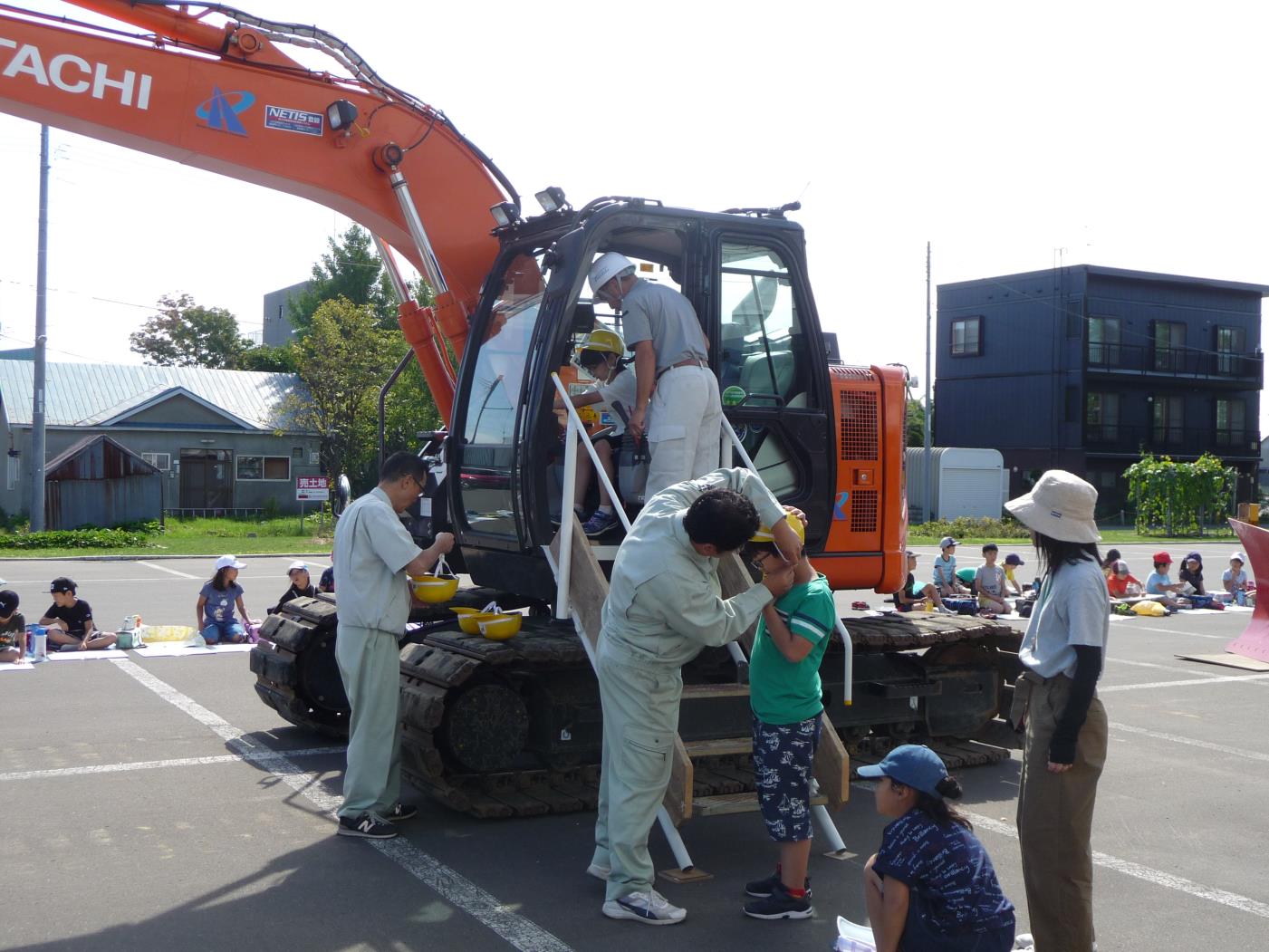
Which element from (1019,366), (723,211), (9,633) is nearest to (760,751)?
(723,211)

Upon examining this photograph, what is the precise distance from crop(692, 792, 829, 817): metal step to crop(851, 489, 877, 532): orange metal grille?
258 cm

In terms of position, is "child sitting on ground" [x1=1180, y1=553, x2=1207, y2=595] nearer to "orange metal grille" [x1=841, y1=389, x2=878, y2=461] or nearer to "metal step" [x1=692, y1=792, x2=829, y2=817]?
"orange metal grille" [x1=841, y1=389, x2=878, y2=461]

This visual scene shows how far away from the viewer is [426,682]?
685 cm

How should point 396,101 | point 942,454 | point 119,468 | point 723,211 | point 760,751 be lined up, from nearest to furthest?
point 760,751
point 723,211
point 396,101
point 119,468
point 942,454

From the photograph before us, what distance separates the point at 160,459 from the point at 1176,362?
40.0 metres

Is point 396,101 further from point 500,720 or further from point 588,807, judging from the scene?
point 588,807

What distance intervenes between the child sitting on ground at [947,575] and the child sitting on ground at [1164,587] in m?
3.86

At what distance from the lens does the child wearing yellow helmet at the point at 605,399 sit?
6902 millimetres

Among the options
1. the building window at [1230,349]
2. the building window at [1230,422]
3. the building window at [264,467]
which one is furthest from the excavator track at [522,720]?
the building window at [1230,422]

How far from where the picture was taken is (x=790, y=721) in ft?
17.5

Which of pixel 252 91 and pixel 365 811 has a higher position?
pixel 252 91

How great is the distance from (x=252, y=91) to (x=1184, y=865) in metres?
7.19

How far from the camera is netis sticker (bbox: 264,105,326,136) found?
25.7 feet

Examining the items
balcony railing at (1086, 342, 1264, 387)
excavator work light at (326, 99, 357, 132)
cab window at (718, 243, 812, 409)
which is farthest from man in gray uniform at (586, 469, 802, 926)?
balcony railing at (1086, 342, 1264, 387)
